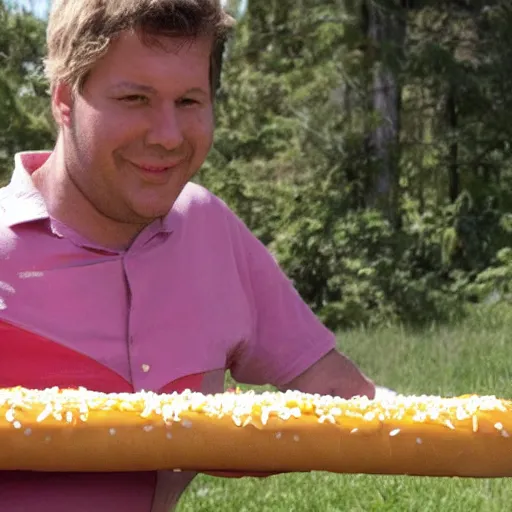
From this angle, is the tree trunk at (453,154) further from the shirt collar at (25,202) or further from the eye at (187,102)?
the eye at (187,102)

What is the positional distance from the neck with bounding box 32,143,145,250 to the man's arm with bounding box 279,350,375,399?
521 millimetres

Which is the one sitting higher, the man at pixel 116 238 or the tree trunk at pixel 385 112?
the man at pixel 116 238

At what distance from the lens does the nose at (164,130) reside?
1977 mm

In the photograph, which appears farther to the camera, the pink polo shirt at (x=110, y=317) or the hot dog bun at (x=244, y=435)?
the pink polo shirt at (x=110, y=317)

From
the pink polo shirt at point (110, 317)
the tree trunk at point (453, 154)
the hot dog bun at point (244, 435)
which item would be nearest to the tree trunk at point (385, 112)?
the tree trunk at point (453, 154)

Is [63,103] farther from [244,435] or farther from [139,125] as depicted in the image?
[244,435]

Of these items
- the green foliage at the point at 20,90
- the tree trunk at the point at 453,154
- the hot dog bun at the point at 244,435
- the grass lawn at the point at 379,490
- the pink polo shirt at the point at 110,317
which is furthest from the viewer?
the tree trunk at the point at 453,154

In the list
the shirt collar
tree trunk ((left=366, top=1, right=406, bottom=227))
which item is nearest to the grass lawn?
the shirt collar

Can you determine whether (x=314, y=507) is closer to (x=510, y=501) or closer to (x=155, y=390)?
(x=510, y=501)

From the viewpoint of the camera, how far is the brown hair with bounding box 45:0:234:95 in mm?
1955

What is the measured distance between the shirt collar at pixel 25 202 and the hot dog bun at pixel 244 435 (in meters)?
0.37

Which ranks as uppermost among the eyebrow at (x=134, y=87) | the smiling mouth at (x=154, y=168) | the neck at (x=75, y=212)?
the eyebrow at (x=134, y=87)

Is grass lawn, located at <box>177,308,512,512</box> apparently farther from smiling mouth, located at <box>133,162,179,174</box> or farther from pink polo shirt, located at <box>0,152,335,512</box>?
smiling mouth, located at <box>133,162,179,174</box>

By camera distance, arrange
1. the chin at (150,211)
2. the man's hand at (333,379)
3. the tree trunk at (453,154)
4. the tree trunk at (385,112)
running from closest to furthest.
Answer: the chin at (150,211) < the man's hand at (333,379) < the tree trunk at (385,112) < the tree trunk at (453,154)
